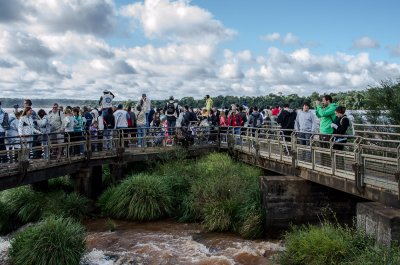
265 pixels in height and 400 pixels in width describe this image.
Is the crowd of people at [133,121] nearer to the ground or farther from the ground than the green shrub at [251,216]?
farther from the ground

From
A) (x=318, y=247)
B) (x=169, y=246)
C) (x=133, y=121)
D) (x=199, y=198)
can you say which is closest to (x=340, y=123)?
(x=318, y=247)

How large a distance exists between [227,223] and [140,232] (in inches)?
108

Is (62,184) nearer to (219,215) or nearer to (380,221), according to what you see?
(219,215)


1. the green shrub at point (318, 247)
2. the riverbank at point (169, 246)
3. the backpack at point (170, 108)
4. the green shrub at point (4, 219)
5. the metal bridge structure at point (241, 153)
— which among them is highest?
the backpack at point (170, 108)

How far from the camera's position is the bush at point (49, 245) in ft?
33.2

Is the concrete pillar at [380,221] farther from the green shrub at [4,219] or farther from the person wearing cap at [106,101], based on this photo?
the person wearing cap at [106,101]

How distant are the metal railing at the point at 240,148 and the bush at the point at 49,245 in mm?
2732

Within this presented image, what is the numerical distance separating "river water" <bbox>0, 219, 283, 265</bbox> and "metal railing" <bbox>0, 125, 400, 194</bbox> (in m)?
2.59

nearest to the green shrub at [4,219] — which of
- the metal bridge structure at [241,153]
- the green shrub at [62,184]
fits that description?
the metal bridge structure at [241,153]

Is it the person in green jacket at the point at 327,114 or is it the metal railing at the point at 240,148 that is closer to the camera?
the metal railing at the point at 240,148

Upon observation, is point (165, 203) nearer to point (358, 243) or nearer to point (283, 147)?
point (283, 147)

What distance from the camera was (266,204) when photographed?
Result: 1298 centimetres

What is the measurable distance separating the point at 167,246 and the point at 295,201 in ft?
13.0

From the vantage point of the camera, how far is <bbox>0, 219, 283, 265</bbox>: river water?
36.7ft
